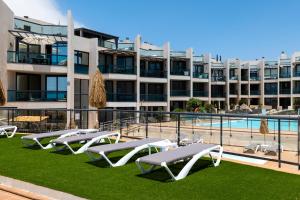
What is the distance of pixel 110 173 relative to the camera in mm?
7996

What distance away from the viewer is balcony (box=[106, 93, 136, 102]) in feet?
120

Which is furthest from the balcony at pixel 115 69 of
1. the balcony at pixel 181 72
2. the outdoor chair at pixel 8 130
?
the outdoor chair at pixel 8 130

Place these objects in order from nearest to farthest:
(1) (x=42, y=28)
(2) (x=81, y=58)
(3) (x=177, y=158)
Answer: (3) (x=177, y=158)
(1) (x=42, y=28)
(2) (x=81, y=58)

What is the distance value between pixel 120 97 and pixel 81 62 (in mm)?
5661

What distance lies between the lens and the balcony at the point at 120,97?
1436 inches

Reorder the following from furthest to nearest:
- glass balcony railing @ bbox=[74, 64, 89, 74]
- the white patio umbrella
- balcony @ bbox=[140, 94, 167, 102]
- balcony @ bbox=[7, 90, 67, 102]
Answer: balcony @ bbox=[140, 94, 167, 102] < glass balcony railing @ bbox=[74, 64, 89, 74] < balcony @ bbox=[7, 90, 67, 102] < the white patio umbrella

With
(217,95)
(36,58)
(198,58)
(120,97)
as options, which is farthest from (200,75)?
(36,58)

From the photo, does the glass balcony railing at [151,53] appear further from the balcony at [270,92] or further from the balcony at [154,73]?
the balcony at [270,92]

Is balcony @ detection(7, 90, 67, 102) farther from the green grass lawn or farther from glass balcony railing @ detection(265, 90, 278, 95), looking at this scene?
glass balcony railing @ detection(265, 90, 278, 95)

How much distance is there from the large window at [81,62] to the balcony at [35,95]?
3729 millimetres

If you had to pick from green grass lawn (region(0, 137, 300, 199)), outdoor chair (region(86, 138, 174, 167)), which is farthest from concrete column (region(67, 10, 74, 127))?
green grass lawn (region(0, 137, 300, 199))

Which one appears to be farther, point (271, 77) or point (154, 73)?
point (271, 77)

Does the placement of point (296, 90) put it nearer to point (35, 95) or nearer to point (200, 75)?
point (200, 75)

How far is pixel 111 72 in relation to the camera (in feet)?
120
